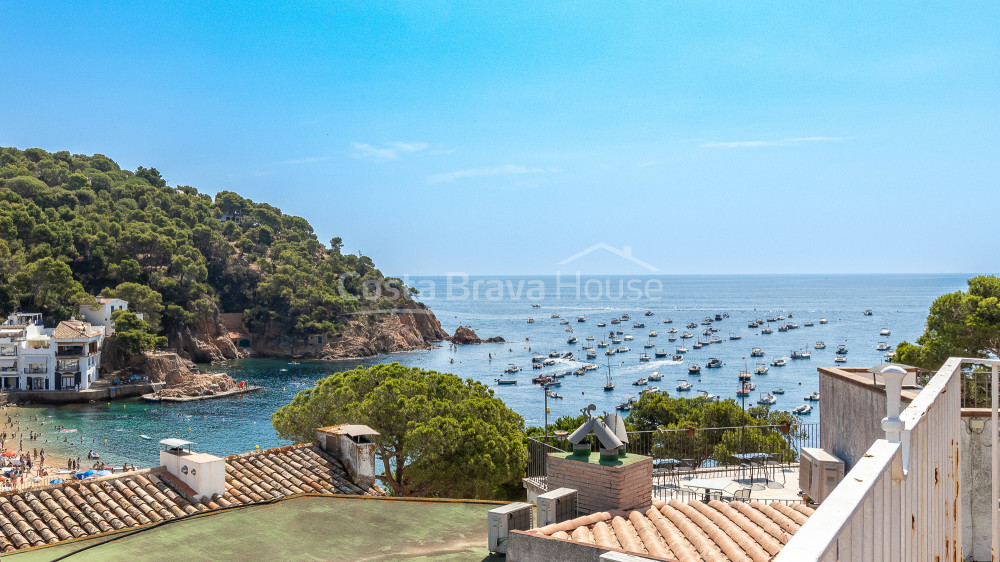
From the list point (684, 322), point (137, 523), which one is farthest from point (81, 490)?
point (684, 322)

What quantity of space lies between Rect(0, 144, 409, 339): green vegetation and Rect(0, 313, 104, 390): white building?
7441 millimetres

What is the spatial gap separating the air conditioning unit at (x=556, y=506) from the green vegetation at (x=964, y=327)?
59.0 ft

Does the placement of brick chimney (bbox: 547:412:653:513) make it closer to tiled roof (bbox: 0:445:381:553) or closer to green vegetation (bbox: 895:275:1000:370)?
tiled roof (bbox: 0:445:381:553)

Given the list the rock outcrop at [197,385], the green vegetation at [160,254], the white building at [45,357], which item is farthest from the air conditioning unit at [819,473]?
the green vegetation at [160,254]

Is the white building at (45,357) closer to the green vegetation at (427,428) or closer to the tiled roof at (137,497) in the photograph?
the green vegetation at (427,428)

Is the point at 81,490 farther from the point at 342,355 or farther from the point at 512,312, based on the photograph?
the point at 512,312

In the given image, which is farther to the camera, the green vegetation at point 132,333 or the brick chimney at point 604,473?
the green vegetation at point 132,333

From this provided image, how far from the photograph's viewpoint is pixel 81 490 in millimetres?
11336

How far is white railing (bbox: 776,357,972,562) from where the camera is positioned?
1.33 m

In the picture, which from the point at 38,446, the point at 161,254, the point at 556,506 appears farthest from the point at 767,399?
the point at 161,254

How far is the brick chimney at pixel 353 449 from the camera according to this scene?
13.5 meters

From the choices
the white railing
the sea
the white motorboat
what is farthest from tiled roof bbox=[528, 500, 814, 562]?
the white motorboat

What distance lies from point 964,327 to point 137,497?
23.7 m

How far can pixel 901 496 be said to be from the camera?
1.91 m
